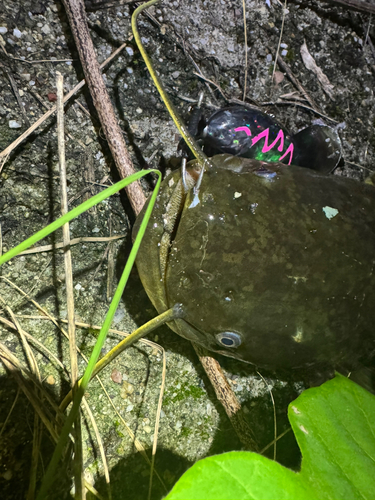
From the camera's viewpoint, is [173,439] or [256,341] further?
[173,439]

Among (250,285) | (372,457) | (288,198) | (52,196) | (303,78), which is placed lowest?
(372,457)

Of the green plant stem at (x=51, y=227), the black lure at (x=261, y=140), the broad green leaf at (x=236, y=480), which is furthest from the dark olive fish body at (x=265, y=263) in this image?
the black lure at (x=261, y=140)

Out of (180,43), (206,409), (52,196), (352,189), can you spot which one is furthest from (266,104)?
(206,409)

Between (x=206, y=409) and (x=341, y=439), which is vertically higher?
(x=341, y=439)

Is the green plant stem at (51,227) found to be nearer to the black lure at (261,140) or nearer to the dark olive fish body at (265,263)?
the dark olive fish body at (265,263)

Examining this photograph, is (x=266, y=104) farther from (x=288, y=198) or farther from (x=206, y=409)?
(x=206, y=409)

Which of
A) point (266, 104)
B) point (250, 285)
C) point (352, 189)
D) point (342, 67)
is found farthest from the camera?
point (342, 67)
